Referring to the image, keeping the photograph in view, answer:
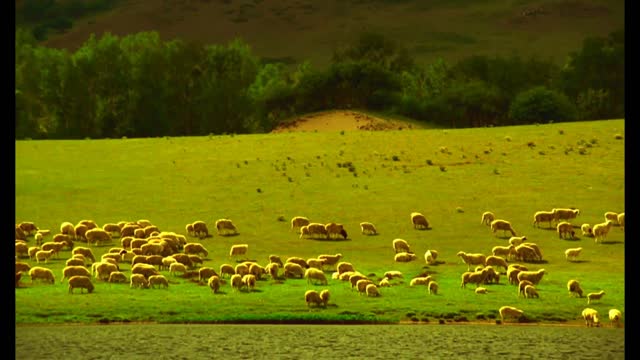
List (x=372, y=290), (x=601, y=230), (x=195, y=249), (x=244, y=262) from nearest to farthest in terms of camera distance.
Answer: (x=372, y=290)
(x=244, y=262)
(x=195, y=249)
(x=601, y=230)

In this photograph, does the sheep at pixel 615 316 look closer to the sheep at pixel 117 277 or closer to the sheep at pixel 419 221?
the sheep at pixel 117 277

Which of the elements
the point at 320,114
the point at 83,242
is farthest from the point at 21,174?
the point at 320,114

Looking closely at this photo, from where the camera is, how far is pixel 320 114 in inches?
5453

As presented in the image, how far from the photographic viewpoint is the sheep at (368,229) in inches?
2192

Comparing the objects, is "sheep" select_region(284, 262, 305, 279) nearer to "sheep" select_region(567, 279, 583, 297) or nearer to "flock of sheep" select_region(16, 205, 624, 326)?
"flock of sheep" select_region(16, 205, 624, 326)

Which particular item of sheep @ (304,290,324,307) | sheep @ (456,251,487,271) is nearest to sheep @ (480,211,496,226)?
sheep @ (456,251,487,271)

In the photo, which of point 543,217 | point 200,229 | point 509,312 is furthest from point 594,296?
point 200,229

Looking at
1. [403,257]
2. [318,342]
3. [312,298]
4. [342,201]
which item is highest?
[342,201]

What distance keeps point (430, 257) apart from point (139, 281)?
11.8 meters

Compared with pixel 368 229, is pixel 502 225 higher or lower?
higher

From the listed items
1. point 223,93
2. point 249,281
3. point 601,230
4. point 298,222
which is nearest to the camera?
point 249,281

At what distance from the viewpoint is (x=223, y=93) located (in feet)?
414

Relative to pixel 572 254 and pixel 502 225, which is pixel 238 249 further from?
pixel 572 254
